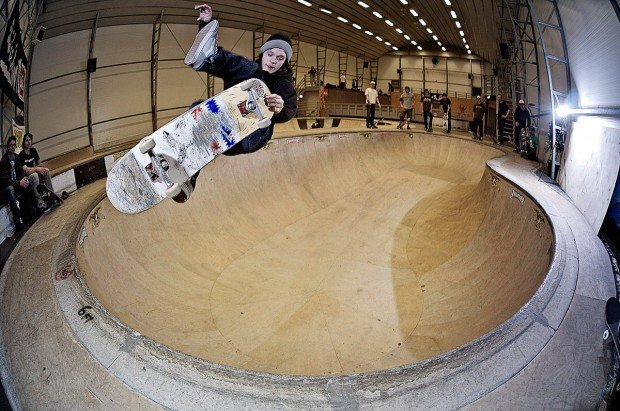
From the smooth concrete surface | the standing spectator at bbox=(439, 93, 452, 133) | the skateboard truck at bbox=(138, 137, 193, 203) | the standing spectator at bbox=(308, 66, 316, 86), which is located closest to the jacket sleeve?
the skateboard truck at bbox=(138, 137, 193, 203)

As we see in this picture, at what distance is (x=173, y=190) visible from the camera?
288 centimetres

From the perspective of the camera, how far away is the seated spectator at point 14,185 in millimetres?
4090

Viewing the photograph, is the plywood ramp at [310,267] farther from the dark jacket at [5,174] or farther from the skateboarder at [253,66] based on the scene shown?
the skateboarder at [253,66]

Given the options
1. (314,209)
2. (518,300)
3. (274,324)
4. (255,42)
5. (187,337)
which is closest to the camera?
(518,300)

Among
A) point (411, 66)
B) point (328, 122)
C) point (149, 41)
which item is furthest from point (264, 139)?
point (411, 66)

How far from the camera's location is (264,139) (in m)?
3.47

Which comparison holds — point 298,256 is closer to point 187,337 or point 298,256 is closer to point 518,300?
point 187,337

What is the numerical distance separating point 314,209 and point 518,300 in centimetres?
516

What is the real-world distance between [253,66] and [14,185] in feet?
12.0

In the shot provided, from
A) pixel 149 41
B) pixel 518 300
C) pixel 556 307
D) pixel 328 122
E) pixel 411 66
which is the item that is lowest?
pixel 518 300

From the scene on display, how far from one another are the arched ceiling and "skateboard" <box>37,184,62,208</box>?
385 centimetres

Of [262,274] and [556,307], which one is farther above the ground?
[556,307]

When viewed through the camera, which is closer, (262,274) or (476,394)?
(476,394)

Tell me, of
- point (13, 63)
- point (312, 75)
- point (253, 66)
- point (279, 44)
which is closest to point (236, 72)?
point (253, 66)
